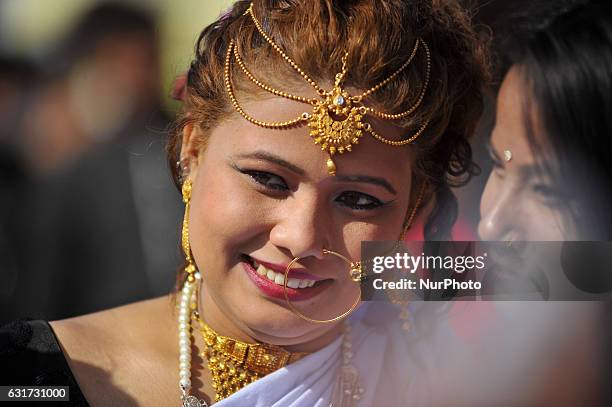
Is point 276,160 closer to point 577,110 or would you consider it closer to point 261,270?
point 261,270

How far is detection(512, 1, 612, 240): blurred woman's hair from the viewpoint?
2061 millimetres

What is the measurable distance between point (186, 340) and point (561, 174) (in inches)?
45.2

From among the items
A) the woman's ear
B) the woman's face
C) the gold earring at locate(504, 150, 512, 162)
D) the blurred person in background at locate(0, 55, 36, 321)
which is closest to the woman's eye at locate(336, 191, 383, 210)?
the woman's face

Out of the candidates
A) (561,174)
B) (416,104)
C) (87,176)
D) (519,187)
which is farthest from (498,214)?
(87,176)

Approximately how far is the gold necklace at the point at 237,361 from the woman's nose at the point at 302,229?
316mm

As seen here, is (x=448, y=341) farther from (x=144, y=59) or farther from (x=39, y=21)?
(x=39, y=21)

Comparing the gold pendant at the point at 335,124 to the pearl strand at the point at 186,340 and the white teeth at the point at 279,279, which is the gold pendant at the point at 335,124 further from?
the pearl strand at the point at 186,340

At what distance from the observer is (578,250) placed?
196cm

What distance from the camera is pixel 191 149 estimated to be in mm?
1763

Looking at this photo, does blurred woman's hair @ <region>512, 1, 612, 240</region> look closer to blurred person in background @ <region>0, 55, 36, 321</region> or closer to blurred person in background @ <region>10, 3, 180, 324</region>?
blurred person in background @ <region>10, 3, 180, 324</region>

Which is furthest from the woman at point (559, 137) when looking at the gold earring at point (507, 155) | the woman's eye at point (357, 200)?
the woman's eye at point (357, 200)

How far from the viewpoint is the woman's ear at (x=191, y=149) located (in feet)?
5.72

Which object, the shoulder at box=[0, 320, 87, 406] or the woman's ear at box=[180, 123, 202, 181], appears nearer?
the shoulder at box=[0, 320, 87, 406]

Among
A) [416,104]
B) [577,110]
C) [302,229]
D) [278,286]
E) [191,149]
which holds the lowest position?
[278,286]
